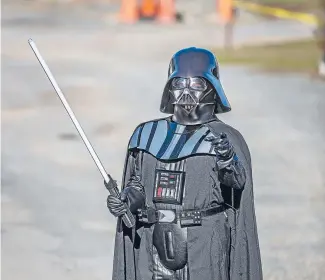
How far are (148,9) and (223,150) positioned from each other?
2992cm

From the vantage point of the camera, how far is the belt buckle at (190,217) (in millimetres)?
4867

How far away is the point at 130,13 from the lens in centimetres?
3334

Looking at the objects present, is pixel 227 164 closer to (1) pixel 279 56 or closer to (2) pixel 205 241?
(2) pixel 205 241

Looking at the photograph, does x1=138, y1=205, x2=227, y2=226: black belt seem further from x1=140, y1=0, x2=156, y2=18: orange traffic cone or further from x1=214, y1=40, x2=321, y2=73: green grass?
x1=140, y1=0, x2=156, y2=18: orange traffic cone

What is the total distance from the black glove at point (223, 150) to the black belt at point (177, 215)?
0.28m

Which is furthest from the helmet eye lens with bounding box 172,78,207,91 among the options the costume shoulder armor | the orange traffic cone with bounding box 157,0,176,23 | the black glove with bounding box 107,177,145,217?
the orange traffic cone with bounding box 157,0,176,23

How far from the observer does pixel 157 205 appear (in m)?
4.91

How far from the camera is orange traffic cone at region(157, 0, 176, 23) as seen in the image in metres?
33.2

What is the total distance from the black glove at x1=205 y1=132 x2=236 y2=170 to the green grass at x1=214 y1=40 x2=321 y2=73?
1685 centimetres

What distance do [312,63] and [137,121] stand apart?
294 inches

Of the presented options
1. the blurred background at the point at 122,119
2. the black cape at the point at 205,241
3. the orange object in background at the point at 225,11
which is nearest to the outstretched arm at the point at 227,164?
the black cape at the point at 205,241

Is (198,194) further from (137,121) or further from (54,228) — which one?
(137,121)

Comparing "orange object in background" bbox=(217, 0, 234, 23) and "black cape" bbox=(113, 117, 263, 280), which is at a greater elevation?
"orange object in background" bbox=(217, 0, 234, 23)

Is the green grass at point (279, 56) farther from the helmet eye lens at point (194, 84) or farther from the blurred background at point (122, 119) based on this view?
the helmet eye lens at point (194, 84)
